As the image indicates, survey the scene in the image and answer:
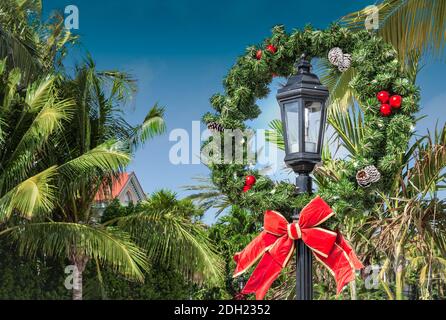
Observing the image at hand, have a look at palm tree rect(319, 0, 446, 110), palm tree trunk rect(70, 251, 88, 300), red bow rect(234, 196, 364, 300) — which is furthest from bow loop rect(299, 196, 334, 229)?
palm tree trunk rect(70, 251, 88, 300)

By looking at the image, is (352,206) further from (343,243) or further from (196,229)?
(196,229)

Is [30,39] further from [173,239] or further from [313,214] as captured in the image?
[313,214]

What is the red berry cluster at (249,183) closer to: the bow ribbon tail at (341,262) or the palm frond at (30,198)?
the bow ribbon tail at (341,262)

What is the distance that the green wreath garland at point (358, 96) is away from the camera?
575 cm

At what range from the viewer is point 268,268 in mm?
5742

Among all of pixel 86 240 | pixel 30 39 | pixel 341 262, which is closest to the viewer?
pixel 341 262

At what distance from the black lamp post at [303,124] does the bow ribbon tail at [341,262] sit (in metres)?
0.24

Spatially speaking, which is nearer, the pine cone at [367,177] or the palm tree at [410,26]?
the pine cone at [367,177]

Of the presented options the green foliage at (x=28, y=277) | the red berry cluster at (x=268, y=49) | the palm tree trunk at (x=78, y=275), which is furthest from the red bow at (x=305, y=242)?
the green foliage at (x=28, y=277)

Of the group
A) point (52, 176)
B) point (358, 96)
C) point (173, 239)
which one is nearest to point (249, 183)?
point (358, 96)

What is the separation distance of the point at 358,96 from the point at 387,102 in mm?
338

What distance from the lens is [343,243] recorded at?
18.2 feet

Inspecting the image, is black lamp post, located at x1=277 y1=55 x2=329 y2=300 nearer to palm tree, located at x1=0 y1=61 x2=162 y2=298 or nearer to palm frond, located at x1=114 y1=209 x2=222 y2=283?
palm tree, located at x1=0 y1=61 x2=162 y2=298

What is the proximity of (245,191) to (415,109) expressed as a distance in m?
1.62
